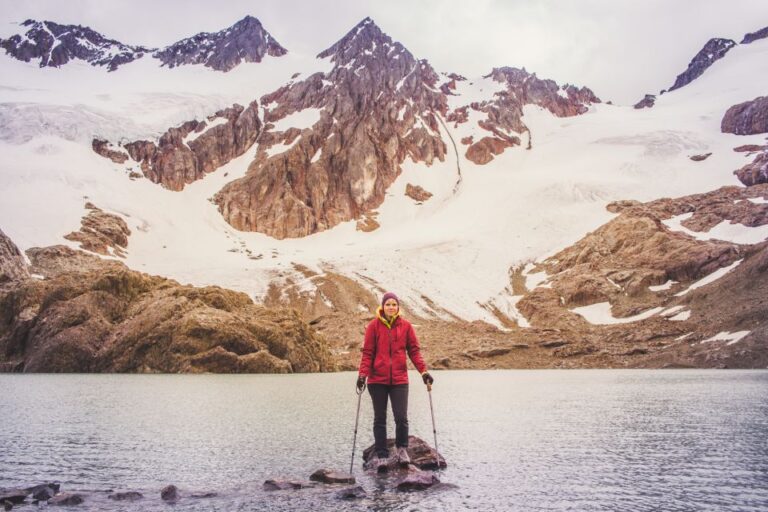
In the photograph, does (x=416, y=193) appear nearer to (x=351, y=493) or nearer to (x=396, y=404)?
(x=396, y=404)

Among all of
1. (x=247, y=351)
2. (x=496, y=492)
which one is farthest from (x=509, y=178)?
(x=496, y=492)

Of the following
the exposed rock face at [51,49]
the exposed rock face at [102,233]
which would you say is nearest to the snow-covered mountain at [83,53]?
the exposed rock face at [51,49]

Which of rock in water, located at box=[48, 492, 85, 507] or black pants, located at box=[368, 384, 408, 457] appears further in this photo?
black pants, located at box=[368, 384, 408, 457]

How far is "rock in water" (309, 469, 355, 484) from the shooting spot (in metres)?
9.58

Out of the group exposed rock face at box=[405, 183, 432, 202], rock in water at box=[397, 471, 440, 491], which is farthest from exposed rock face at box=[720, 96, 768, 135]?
rock in water at box=[397, 471, 440, 491]

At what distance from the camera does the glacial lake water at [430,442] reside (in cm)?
857

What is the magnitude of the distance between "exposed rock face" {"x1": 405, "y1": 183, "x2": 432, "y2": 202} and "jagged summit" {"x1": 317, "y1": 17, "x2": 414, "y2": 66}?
51.5m

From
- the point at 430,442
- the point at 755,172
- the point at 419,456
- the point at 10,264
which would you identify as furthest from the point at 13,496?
the point at 755,172

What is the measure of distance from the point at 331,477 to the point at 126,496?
2.98 meters

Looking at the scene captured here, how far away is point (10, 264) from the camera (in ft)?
183

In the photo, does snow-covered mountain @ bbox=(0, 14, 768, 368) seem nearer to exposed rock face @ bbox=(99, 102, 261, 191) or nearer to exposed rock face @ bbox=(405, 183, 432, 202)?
exposed rock face @ bbox=(99, 102, 261, 191)

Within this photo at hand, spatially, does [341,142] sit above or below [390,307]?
above

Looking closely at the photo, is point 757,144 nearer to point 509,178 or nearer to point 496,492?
point 509,178

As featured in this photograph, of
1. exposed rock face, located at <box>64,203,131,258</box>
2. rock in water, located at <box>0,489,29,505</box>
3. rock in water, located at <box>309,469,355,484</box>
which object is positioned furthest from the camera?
exposed rock face, located at <box>64,203,131,258</box>
